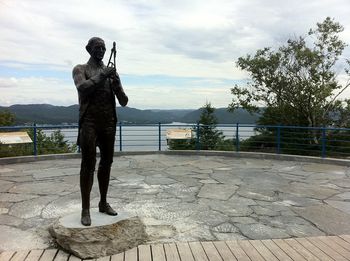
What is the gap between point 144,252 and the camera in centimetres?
393

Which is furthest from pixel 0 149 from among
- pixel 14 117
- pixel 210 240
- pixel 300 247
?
pixel 300 247

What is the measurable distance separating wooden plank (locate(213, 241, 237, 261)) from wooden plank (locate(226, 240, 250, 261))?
0.04m

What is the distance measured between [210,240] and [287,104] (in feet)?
40.7

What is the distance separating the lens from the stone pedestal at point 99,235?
3836 millimetres

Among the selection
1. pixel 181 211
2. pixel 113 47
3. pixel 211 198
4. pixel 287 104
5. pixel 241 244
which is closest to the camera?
pixel 113 47

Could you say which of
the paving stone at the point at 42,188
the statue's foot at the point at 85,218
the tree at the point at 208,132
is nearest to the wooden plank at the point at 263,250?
the statue's foot at the point at 85,218

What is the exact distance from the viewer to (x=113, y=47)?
3.90 meters

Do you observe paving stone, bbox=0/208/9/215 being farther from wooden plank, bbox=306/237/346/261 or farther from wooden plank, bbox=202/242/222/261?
wooden plank, bbox=306/237/346/261

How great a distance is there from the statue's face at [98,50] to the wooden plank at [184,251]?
2.36 meters

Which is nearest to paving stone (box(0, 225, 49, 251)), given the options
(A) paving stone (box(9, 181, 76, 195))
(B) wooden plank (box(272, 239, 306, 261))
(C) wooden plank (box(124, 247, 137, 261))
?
(C) wooden plank (box(124, 247, 137, 261))

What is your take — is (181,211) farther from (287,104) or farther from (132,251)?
(287,104)

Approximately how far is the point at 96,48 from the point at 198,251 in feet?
8.42

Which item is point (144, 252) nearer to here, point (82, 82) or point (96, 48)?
point (82, 82)

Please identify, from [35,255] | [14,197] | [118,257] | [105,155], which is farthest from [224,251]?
[14,197]
